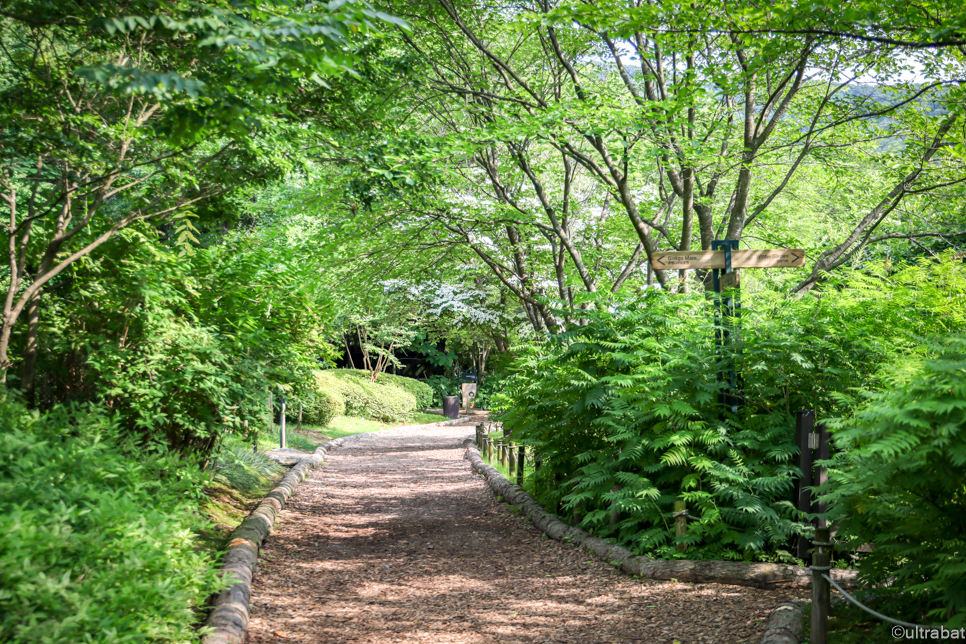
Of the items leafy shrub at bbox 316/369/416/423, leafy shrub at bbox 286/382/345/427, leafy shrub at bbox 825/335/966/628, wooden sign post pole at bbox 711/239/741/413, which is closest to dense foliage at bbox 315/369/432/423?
leafy shrub at bbox 316/369/416/423

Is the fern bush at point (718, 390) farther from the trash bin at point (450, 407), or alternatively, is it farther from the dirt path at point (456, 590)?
the trash bin at point (450, 407)

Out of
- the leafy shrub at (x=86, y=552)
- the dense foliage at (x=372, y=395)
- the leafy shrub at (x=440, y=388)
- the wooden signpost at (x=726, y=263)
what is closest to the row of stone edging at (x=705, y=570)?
the wooden signpost at (x=726, y=263)

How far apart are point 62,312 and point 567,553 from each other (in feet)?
17.4

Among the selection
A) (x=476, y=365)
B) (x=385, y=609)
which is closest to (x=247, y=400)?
(x=385, y=609)

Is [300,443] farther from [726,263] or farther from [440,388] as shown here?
[440,388]

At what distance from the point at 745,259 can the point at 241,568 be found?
17.1 feet

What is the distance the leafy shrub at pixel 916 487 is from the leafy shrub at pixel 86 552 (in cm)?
325

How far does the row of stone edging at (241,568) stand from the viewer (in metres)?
4.11

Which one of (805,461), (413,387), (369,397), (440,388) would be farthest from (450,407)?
(805,461)

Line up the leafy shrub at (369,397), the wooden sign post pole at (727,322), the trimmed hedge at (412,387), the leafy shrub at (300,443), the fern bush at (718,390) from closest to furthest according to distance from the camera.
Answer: the fern bush at (718,390), the wooden sign post pole at (727,322), the leafy shrub at (300,443), the leafy shrub at (369,397), the trimmed hedge at (412,387)

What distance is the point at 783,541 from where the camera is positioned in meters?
5.36

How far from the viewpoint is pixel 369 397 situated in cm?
2469

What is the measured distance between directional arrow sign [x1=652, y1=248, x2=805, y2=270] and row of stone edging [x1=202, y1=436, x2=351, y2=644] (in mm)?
4545

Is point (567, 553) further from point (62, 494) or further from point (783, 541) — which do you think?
point (62, 494)
